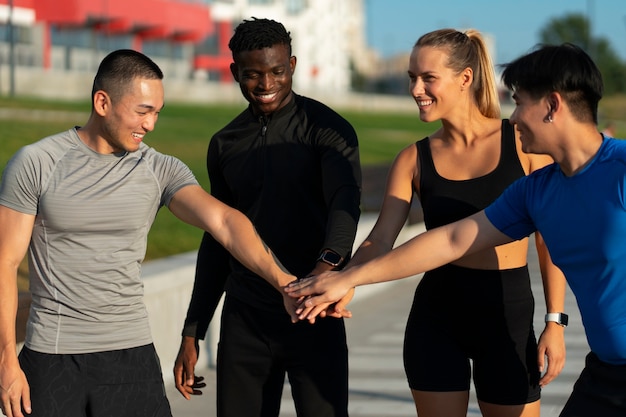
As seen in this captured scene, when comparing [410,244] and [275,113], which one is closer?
[410,244]

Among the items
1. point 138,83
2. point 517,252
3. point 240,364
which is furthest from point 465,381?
point 138,83

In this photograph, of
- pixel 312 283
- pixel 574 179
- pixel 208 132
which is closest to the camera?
pixel 574 179

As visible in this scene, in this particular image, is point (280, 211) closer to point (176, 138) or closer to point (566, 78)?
point (566, 78)

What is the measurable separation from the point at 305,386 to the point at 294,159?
2.92 feet

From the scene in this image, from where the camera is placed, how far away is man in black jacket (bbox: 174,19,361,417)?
181 inches

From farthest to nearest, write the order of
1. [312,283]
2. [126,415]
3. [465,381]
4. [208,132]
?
[208,132] → [465,381] → [312,283] → [126,415]

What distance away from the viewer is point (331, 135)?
15.2 ft

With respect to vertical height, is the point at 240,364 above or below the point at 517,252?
below

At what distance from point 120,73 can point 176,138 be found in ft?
89.7

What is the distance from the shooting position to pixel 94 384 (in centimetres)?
409

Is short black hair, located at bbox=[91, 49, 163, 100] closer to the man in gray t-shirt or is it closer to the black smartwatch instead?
the man in gray t-shirt

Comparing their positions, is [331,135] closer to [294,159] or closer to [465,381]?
[294,159]

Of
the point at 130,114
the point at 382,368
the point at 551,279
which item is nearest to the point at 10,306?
the point at 130,114

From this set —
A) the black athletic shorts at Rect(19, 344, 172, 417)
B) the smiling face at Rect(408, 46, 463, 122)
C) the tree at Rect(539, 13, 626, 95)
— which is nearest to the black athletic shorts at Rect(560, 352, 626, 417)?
the smiling face at Rect(408, 46, 463, 122)
